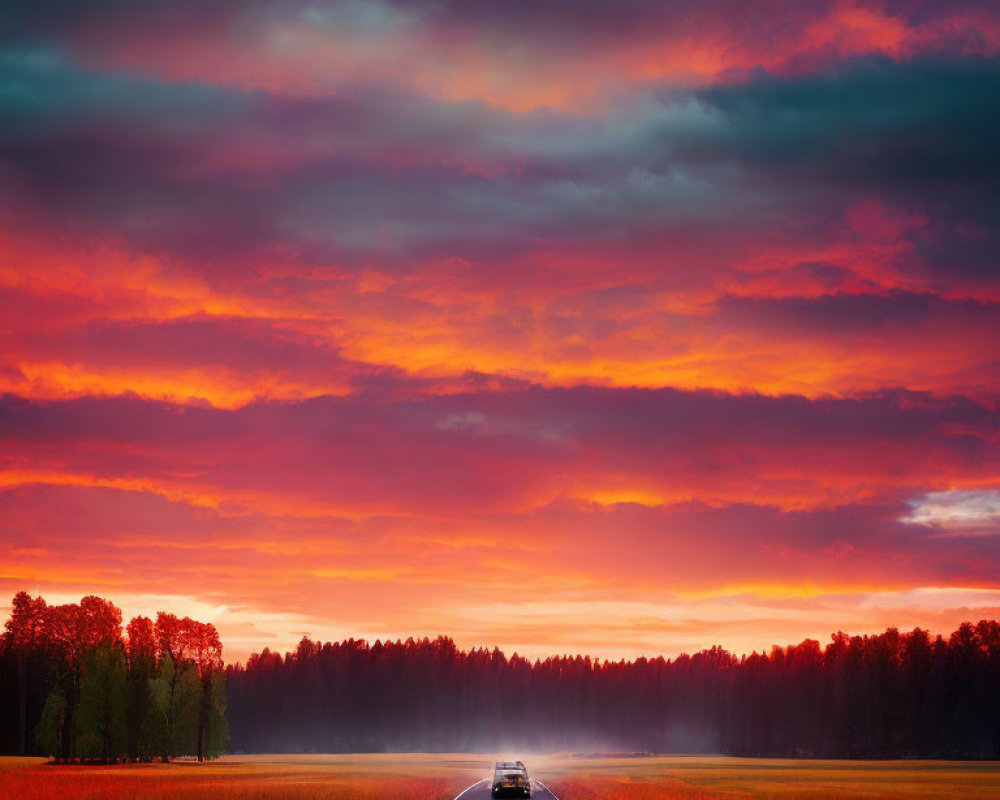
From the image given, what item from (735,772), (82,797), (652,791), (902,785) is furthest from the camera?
(735,772)

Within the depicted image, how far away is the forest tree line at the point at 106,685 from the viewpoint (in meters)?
126

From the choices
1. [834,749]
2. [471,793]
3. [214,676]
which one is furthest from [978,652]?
[471,793]

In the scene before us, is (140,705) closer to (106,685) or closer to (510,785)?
(106,685)

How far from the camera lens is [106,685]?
12406 cm

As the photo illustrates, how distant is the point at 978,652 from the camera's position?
186 m

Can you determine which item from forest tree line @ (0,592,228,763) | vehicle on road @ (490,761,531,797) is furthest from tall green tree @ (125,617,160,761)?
vehicle on road @ (490,761,531,797)

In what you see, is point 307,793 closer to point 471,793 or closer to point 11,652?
point 471,793

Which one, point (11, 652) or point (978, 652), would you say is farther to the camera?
point (978, 652)

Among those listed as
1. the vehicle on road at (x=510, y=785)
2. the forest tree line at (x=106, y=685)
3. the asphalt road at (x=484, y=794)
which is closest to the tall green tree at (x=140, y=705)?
the forest tree line at (x=106, y=685)

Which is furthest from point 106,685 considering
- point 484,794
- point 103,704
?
point 484,794

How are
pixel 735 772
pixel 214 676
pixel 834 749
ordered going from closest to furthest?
pixel 735 772, pixel 214 676, pixel 834 749

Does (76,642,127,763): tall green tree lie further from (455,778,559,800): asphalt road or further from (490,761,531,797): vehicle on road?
(490,761,531,797): vehicle on road

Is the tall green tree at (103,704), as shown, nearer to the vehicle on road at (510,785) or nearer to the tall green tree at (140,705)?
the tall green tree at (140,705)

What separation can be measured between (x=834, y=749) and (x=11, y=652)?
415 ft
